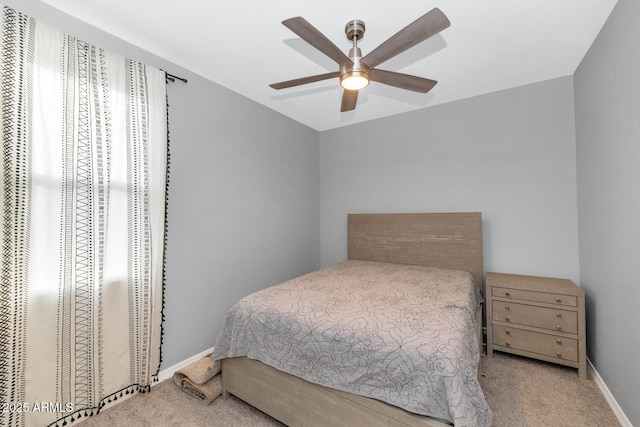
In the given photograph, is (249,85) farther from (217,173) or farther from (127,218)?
(127,218)

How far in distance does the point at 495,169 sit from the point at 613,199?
1.14 m

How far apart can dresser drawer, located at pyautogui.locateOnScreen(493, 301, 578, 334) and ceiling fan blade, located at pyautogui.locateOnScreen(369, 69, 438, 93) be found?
6.47 feet

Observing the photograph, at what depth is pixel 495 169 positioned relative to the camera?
9.26 feet

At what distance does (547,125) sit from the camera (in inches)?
102

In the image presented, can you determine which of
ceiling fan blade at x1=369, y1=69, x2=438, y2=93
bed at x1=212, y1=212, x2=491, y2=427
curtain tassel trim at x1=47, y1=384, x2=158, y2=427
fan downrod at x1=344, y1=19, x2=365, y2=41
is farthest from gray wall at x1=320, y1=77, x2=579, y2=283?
curtain tassel trim at x1=47, y1=384, x2=158, y2=427

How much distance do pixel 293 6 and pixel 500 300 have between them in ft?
9.25

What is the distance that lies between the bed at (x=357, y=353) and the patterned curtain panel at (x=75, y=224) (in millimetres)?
753

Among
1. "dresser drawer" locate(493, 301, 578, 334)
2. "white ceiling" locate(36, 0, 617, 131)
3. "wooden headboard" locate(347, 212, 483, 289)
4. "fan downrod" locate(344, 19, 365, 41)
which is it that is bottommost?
"dresser drawer" locate(493, 301, 578, 334)

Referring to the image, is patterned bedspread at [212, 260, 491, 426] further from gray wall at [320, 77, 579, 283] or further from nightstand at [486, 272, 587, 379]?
gray wall at [320, 77, 579, 283]

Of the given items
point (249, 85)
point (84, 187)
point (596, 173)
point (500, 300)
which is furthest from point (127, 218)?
point (596, 173)

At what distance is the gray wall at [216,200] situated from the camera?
222 cm

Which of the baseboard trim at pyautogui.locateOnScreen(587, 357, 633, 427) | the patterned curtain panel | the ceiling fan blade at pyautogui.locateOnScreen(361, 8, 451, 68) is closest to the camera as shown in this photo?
the ceiling fan blade at pyautogui.locateOnScreen(361, 8, 451, 68)

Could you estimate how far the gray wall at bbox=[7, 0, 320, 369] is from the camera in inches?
87.3

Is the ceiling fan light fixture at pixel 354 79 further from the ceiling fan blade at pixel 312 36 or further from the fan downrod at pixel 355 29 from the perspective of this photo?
the fan downrod at pixel 355 29
